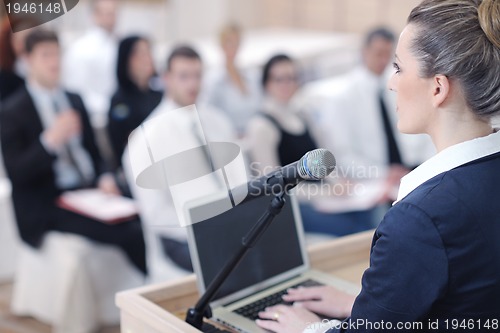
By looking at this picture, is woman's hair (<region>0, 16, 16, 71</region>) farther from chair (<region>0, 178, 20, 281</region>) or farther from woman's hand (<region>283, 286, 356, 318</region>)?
woman's hand (<region>283, 286, 356, 318</region>)

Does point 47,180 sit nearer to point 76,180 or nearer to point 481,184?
point 76,180

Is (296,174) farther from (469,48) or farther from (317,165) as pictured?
(469,48)

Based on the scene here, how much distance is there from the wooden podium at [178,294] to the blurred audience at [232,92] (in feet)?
7.79

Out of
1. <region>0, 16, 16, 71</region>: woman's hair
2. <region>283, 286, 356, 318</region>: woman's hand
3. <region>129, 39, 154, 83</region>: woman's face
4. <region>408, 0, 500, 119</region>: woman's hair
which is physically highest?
<region>0, 16, 16, 71</region>: woman's hair

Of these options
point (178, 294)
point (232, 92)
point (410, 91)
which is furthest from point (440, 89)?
point (232, 92)

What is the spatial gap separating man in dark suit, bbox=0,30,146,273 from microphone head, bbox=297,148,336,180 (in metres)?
1.88

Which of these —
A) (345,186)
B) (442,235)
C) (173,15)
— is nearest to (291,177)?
(442,235)

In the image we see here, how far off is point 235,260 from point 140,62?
2.44m

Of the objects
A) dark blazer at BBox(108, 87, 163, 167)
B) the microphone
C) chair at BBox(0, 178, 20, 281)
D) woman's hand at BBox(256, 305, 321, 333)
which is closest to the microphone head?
the microphone

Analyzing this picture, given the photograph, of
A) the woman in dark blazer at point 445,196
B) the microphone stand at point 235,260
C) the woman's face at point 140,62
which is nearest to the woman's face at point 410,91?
the woman in dark blazer at point 445,196

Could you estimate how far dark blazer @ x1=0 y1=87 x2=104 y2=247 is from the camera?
2838mm

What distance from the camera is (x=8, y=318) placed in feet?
9.77

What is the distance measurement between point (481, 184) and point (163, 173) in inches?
22.8

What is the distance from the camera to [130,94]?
3529 mm
